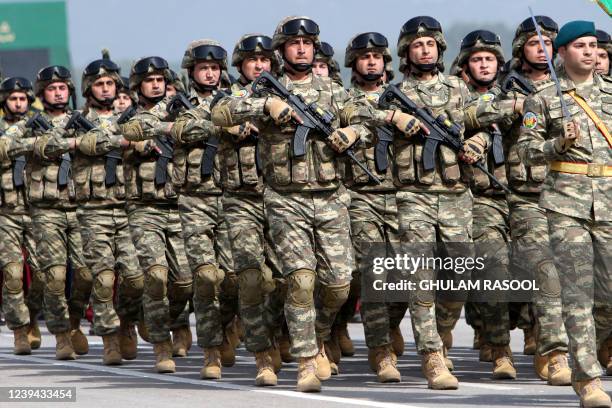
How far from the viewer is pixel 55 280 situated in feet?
49.9

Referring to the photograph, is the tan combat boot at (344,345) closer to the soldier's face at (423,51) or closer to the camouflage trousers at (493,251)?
the camouflage trousers at (493,251)

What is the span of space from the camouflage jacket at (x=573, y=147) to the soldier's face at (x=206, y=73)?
4.09 meters

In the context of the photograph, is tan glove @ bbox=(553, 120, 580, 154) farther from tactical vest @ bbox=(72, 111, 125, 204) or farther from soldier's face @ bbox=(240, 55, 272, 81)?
tactical vest @ bbox=(72, 111, 125, 204)

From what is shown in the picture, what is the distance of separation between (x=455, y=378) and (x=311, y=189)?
164 centimetres

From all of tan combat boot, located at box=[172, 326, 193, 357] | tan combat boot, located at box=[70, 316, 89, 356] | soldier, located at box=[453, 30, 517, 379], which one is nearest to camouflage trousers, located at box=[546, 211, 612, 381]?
soldier, located at box=[453, 30, 517, 379]

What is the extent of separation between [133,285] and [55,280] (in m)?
1.03

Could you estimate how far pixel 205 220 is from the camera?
1342 cm

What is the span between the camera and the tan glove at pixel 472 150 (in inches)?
478

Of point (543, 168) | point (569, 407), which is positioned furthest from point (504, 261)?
point (569, 407)

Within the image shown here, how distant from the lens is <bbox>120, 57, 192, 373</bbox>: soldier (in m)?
13.8

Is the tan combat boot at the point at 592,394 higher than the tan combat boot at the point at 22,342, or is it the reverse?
the tan combat boot at the point at 592,394

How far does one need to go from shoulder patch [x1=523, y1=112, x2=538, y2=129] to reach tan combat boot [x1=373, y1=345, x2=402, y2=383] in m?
2.60

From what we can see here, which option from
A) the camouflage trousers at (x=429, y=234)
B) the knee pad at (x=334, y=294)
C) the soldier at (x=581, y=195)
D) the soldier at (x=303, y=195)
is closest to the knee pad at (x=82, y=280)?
the soldier at (x=303, y=195)

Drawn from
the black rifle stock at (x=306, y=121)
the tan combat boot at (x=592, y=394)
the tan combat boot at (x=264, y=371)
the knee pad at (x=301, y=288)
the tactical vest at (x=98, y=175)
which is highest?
the black rifle stock at (x=306, y=121)
